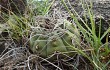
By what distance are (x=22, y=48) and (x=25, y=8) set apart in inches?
13.4

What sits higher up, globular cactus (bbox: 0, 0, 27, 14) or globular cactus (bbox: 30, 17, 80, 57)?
globular cactus (bbox: 0, 0, 27, 14)

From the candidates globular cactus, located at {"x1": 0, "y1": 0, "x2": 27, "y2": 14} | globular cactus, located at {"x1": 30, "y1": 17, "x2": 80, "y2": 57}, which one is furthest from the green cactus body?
globular cactus, located at {"x1": 0, "y1": 0, "x2": 27, "y2": 14}

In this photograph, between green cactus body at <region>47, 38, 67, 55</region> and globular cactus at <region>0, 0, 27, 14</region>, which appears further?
globular cactus at <region>0, 0, 27, 14</region>

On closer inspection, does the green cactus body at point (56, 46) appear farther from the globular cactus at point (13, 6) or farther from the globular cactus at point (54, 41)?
the globular cactus at point (13, 6)

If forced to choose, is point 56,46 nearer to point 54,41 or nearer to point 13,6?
point 54,41

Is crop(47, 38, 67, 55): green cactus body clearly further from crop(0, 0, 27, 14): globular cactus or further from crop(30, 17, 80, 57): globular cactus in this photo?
crop(0, 0, 27, 14): globular cactus

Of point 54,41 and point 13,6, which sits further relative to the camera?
point 13,6

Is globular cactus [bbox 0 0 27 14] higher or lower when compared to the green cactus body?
higher

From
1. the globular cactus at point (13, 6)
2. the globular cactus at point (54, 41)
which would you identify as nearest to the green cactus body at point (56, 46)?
the globular cactus at point (54, 41)

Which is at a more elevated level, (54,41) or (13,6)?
(13,6)

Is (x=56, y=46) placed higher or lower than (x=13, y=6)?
lower

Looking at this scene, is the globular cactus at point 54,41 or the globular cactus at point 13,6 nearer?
the globular cactus at point 54,41

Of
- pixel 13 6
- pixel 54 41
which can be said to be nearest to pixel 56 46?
pixel 54 41

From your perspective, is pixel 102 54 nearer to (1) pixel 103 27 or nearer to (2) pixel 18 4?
(1) pixel 103 27
